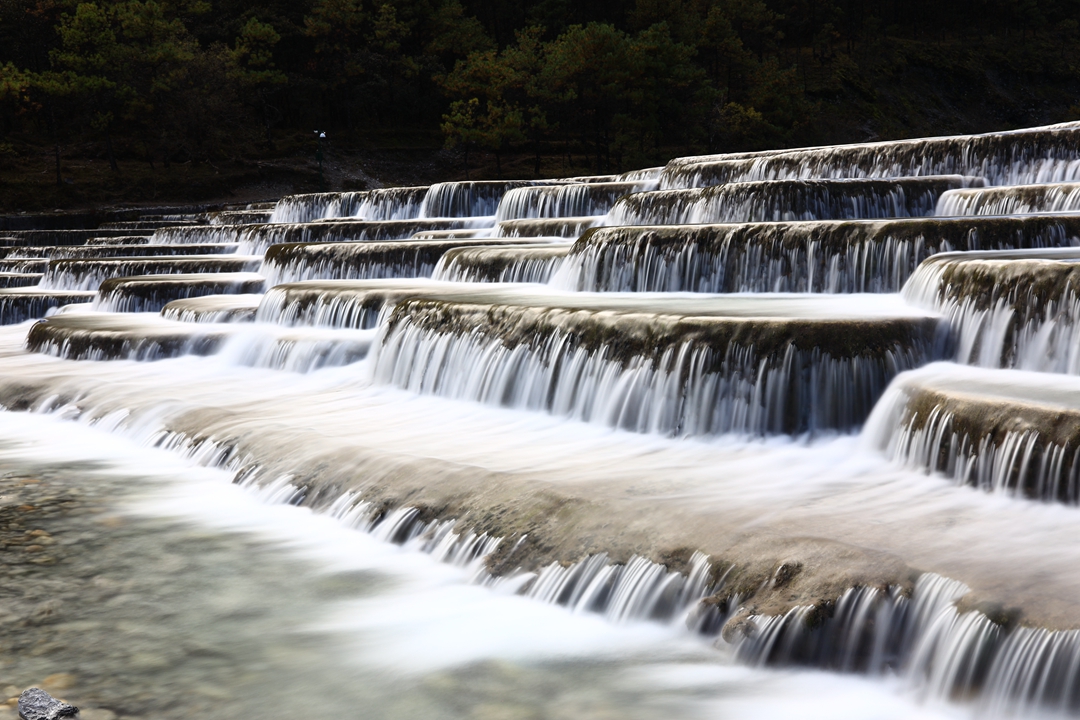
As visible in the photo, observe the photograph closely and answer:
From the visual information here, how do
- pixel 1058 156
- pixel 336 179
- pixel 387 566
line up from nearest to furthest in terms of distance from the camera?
pixel 387 566 → pixel 1058 156 → pixel 336 179

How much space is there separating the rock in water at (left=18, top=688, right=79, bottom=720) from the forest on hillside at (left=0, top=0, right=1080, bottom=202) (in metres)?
44.0

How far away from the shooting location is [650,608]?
5105mm

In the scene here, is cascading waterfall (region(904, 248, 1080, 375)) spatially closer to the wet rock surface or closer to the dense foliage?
the wet rock surface

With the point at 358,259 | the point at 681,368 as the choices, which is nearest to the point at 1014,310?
the point at 681,368

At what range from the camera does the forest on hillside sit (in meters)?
48.9

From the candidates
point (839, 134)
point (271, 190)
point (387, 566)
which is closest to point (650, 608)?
point (387, 566)

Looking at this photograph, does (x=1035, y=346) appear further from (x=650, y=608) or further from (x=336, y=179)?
(x=336, y=179)

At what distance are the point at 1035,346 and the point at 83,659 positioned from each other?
5.98 m

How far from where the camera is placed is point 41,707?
4.32m

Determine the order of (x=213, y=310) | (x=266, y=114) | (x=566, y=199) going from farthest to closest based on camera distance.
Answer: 1. (x=266, y=114)
2. (x=566, y=199)
3. (x=213, y=310)

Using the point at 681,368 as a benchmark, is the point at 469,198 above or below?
above

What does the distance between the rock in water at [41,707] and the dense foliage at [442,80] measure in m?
44.7

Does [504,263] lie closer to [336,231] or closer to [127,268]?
[336,231]

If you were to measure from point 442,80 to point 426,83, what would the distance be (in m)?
4.05
